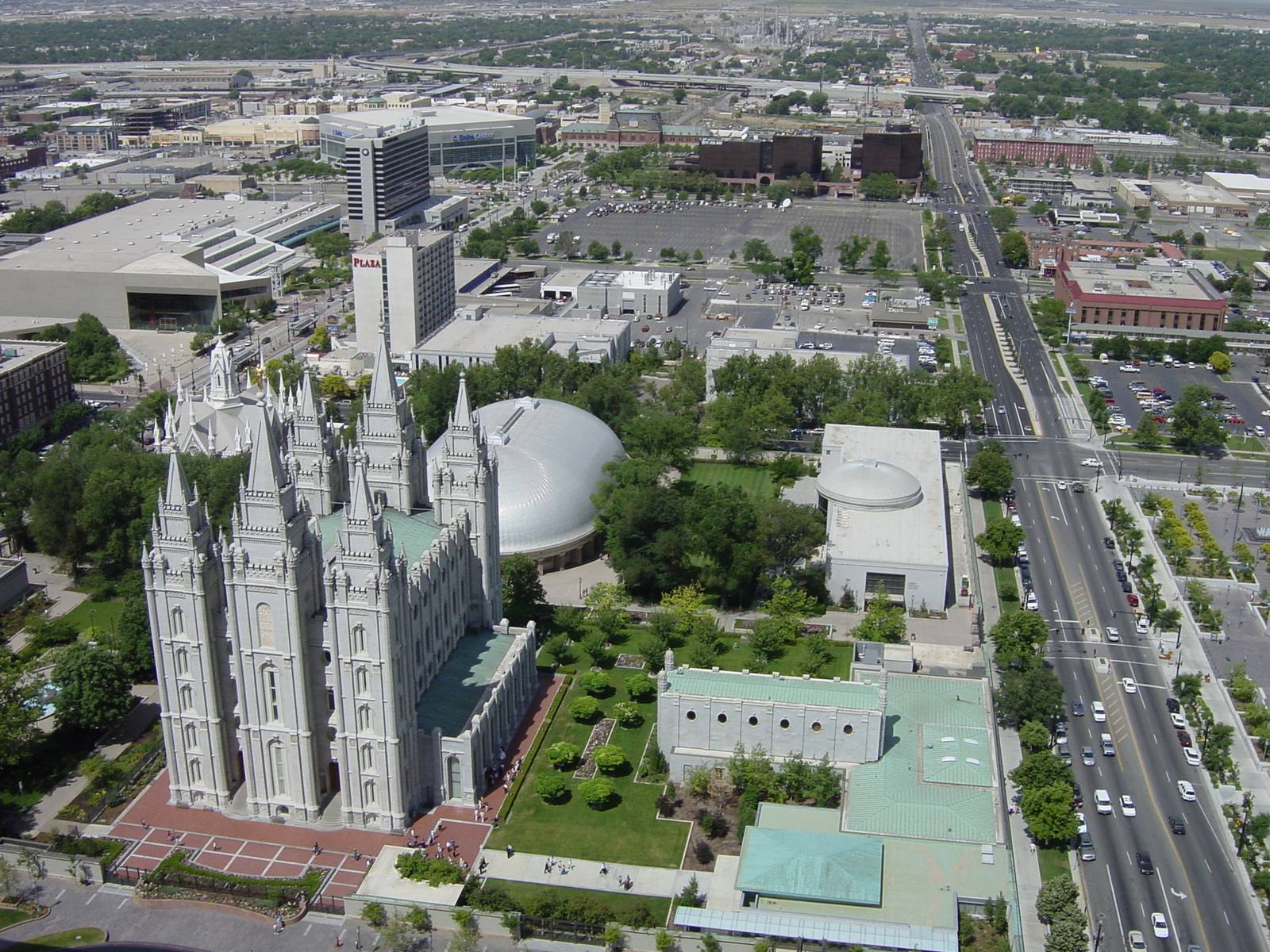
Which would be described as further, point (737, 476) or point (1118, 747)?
point (737, 476)

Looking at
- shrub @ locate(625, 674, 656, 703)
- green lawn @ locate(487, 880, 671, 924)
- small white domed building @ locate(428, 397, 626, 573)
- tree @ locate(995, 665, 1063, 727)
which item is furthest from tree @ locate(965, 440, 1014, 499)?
green lawn @ locate(487, 880, 671, 924)

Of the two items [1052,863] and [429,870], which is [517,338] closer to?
[429,870]

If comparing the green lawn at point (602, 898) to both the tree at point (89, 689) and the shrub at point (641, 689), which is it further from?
the tree at point (89, 689)

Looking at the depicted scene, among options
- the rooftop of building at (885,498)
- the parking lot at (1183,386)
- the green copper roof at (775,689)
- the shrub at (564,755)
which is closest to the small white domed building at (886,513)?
the rooftop of building at (885,498)

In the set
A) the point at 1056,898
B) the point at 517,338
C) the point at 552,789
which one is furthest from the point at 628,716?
the point at 517,338

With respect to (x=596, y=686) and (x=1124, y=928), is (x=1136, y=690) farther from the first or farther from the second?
(x=596, y=686)

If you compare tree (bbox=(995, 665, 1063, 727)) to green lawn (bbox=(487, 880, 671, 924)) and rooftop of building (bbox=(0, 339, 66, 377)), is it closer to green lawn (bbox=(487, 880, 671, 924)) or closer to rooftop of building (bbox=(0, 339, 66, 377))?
green lawn (bbox=(487, 880, 671, 924))
